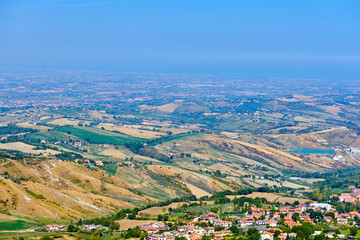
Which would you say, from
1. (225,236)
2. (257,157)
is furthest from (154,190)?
(257,157)

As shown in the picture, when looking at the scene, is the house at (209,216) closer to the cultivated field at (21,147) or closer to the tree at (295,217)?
the tree at (295,217)

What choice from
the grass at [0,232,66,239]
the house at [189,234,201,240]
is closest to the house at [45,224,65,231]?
the grass at [0,232,66,239]

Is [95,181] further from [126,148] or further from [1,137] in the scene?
[1,137]

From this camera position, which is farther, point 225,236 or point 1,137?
point 1,137

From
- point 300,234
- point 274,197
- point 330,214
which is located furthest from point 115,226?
point 274,197

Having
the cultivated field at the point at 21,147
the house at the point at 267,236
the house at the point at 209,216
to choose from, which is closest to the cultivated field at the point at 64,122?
the cultivated field at the point at 21,147

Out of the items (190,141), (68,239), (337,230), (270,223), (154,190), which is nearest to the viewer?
(68,239)
